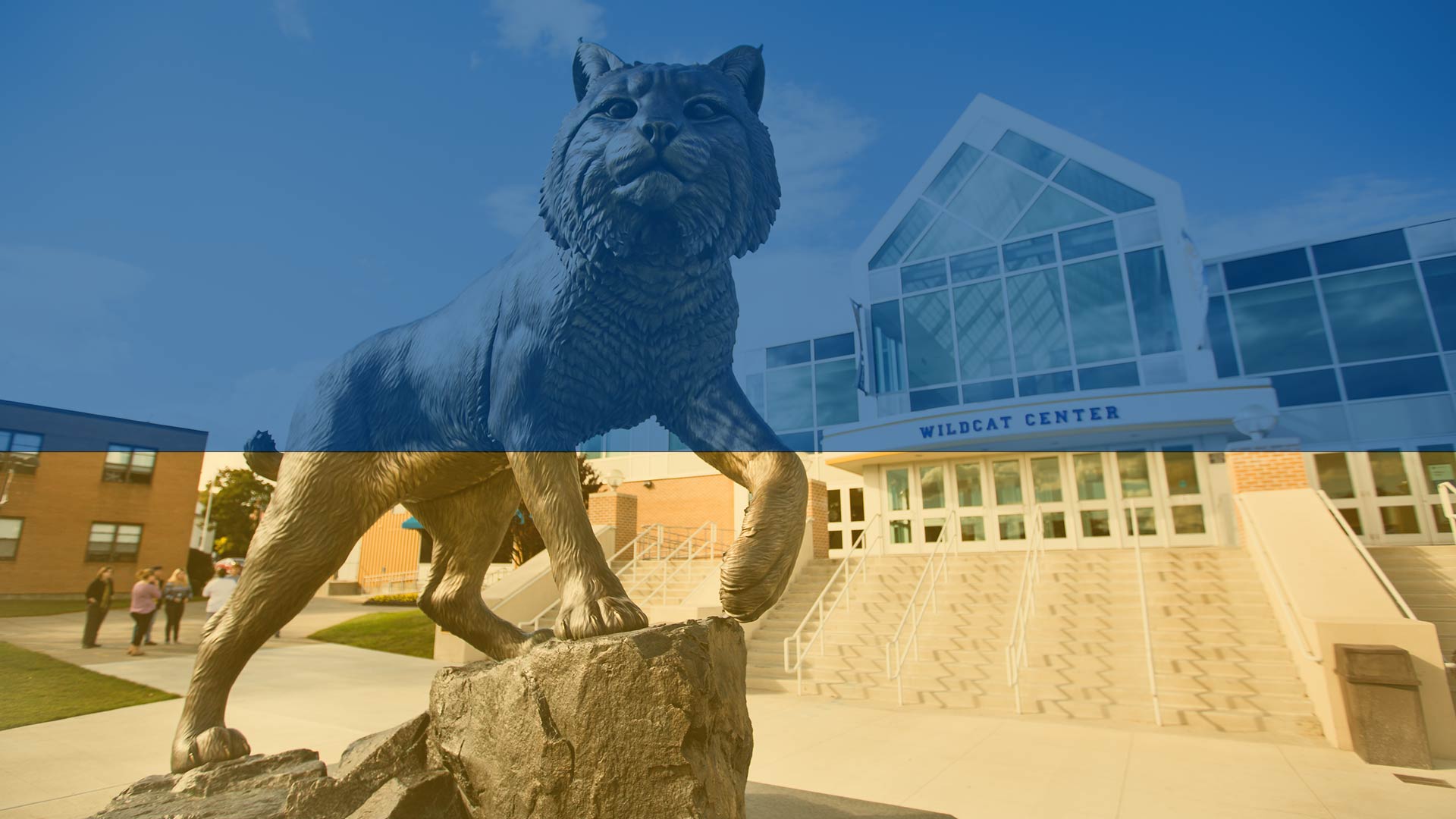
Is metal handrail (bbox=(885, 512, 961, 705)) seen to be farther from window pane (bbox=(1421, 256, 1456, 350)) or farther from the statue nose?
the statue nose

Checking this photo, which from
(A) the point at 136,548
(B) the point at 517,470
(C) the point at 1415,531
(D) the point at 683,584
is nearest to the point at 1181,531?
(C) the point at 1415,531

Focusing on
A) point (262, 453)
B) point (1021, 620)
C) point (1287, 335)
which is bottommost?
point (1021, 620)

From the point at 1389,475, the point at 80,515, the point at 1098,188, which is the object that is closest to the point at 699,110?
the point at 1098,188

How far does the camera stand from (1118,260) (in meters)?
5.58

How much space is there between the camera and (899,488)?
13.8m

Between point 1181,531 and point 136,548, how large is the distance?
1427cm

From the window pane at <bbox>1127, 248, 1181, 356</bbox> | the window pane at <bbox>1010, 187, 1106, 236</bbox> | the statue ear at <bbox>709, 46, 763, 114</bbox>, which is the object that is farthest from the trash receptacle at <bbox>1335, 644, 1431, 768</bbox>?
the statue ear at <bbox>709, 46, 763, 114</bbox>

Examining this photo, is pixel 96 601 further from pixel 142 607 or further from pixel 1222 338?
pixel 1222 338

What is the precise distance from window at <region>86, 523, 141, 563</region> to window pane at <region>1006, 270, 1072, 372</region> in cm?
914

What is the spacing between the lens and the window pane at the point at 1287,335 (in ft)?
8.95

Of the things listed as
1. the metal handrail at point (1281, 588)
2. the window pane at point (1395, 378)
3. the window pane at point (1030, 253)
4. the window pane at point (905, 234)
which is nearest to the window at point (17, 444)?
the window pane at point (905, 234)

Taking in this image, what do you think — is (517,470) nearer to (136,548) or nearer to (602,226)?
(602,226)

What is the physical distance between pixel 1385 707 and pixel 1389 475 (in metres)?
7.64

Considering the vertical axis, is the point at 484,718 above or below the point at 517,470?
below
